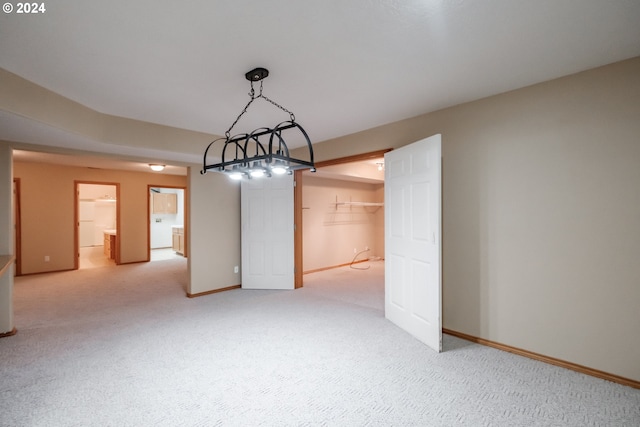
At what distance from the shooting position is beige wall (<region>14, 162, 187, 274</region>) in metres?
6.13

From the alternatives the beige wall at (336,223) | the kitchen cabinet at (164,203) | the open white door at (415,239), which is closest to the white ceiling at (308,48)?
the open white door at (415,239)

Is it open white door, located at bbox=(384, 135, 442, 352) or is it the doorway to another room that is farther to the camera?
the doorway to another room

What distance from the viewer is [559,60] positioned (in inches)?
87.0

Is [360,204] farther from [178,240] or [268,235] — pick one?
[178,240]

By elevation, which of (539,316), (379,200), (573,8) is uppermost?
(573,8)

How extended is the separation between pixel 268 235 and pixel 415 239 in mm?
2813

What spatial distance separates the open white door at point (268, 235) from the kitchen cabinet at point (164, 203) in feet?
23.9

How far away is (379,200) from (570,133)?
5.85m

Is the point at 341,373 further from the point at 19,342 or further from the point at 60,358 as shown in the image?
the point at 19,342

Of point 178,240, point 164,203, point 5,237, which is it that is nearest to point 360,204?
point 178,240

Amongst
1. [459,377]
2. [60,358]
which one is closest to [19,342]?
[60,358]

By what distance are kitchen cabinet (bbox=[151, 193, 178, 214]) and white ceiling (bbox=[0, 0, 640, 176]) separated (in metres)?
8.11

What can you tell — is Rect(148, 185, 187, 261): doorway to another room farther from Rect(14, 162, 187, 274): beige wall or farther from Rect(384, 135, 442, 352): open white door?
Rect(384, 135, 442, 352): open white door

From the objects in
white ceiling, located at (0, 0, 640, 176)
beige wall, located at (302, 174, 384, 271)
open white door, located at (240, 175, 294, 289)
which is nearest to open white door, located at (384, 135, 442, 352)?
white ceiling, located at (0, 0, 640, 176)
